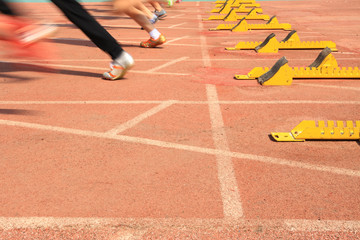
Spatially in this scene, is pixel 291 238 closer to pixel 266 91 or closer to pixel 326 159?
pixel 326 159

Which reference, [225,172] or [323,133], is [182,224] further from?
Answer: [323,133]

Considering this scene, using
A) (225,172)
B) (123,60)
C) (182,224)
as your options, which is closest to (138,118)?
(123,60)

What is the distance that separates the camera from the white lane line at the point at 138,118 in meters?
3.83

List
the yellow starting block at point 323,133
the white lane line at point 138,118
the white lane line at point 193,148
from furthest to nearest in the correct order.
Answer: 1. the white lane line at point 138,118
2. the yellow starting block at point 323,133
3. the white lane line at point 193,148

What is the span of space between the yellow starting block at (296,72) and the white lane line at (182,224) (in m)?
3.27

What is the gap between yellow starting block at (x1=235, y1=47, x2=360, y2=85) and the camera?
5402 mm

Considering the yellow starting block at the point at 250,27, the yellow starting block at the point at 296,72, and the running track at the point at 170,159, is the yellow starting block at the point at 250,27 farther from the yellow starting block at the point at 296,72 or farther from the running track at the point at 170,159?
the yellow starting block at the point at 296,72

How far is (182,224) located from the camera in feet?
7.73

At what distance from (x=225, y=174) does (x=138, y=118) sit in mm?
1480

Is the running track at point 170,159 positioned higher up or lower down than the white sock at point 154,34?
higher up

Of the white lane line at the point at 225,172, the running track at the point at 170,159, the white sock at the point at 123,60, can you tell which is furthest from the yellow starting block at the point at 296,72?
the white sock at the point at 123,60

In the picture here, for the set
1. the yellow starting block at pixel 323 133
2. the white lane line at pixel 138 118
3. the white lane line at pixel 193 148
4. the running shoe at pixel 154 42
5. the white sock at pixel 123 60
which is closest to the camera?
the white lane line at pixel 193 148

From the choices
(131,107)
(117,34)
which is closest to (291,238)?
(131,107)

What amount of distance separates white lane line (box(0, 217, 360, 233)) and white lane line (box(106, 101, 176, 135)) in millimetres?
1460
